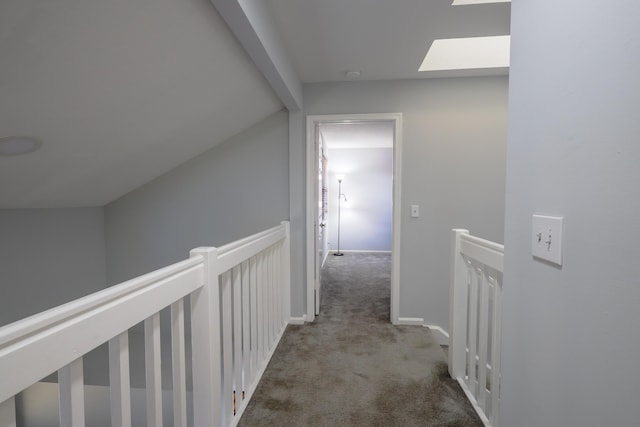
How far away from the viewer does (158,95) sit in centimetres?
168

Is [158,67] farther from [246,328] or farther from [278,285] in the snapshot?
[278,285]

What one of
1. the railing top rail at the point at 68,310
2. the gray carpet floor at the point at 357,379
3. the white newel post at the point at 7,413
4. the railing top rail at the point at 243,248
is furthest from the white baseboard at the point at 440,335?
the white newel post at the point at 7,413

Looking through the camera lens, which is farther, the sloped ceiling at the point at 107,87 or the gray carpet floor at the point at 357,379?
the gray carpet floor at the point at 357,379

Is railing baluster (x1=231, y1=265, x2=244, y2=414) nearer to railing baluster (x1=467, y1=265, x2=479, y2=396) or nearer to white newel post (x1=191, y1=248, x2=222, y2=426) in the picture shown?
white newel post (x1=191, y1=248, x2=222, y2=426)

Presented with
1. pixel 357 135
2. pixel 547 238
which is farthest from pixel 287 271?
pixel 357 135

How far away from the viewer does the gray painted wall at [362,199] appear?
249 inches

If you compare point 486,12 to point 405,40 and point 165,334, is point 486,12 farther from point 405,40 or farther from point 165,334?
point 165,334

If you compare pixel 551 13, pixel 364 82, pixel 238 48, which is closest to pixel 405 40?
pixel 364 82

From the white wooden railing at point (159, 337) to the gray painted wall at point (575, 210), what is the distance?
106cm

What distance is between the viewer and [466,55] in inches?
103

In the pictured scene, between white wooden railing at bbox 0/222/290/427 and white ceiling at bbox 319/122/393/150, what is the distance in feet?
8.82

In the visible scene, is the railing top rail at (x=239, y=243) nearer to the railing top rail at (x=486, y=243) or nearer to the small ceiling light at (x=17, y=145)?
the small ceiling light at (x=17, y=145)

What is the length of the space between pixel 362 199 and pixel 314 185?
3612mm

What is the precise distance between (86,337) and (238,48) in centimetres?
155
